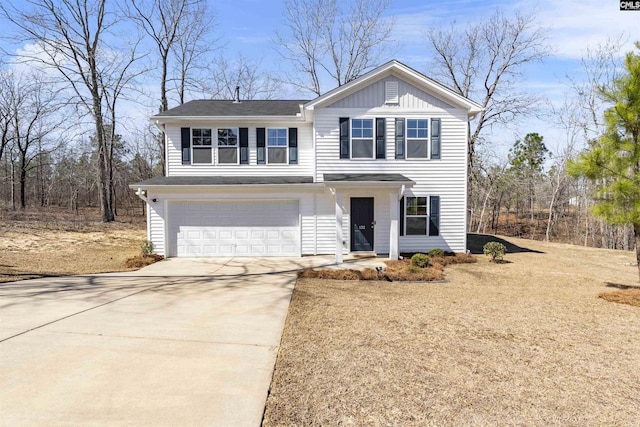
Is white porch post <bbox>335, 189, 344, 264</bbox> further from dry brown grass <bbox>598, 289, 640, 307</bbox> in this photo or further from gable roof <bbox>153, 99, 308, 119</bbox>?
dry brown grass <bbox>598, 289, 640, 307</bbox>

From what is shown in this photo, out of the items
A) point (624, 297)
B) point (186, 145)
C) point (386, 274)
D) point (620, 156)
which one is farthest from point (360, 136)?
point (624, 297)

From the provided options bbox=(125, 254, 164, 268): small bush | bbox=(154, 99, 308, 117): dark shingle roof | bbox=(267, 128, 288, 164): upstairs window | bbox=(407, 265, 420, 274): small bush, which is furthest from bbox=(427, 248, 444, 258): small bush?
bbox=(125, 254, 164, 268): small bush

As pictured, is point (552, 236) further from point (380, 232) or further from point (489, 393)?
point (489, 393)

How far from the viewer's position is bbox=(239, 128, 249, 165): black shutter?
1426 centimetres

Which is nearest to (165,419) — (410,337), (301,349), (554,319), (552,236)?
(301,349)

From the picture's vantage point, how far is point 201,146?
14.3 meters

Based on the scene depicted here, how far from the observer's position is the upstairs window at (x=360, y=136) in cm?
1368

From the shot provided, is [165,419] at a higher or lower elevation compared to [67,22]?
lower

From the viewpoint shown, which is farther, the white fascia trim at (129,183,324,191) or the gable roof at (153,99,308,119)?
the gable roof at (153,99,308,119)

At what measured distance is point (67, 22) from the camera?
20.8 m

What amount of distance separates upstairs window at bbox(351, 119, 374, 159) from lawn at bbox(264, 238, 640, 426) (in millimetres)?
6591

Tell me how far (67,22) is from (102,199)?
10.5m

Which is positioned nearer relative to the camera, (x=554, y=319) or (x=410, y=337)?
(x=410, y=337)

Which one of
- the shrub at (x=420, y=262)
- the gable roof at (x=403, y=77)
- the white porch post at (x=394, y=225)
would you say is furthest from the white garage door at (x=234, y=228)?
the shrub at (x=420, y=262)
